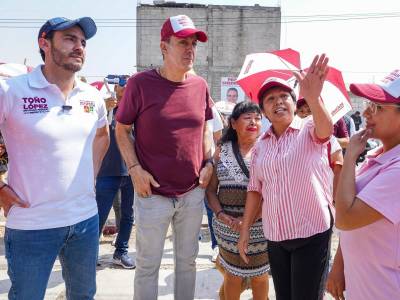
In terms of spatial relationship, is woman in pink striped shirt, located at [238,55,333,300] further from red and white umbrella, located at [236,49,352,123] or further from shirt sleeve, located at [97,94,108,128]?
shirt sleeve, located at [97,94,108,128]

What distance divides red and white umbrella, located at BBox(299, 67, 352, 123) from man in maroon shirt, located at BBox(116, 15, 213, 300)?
3.57ft

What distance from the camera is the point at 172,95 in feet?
8.96

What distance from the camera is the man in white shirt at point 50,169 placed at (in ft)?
7.04

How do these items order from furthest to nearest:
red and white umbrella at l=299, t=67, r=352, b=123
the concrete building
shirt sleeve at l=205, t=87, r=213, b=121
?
the concrete building → red and white umbrella at l=299, t=67, r=352, b=123 → shirt sleeve at l=205, t=87, r=213, b=121

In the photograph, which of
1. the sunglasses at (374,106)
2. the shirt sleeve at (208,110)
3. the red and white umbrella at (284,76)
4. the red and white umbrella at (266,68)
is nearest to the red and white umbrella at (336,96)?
the red and white umbrella at (284,76)

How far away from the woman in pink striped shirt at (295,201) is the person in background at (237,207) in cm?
44

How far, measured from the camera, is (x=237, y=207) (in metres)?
3.04

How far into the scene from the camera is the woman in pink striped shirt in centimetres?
237

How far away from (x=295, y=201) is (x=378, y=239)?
71 cm

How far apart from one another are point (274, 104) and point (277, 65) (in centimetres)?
113

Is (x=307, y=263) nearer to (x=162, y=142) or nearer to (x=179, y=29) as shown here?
(x=162, y=142)

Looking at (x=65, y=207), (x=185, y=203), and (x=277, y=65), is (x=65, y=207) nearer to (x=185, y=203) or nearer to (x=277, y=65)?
(x=185, y=203)

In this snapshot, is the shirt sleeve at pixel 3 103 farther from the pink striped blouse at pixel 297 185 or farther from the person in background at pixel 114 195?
the person in background at pixel 114 195

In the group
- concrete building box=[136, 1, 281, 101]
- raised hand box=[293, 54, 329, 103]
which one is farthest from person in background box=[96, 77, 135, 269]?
concrete building box=[136, 1, 281, 101]
